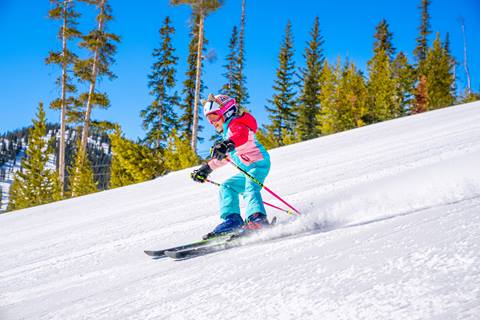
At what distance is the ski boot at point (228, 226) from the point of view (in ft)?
12.1

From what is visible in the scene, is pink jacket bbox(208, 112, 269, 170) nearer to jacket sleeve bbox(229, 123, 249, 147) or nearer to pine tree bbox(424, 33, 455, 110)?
jacket sleeve bbox(229, 123, 249, 147)

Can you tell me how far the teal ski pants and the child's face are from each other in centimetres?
59

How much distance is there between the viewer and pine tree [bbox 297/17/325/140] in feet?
117

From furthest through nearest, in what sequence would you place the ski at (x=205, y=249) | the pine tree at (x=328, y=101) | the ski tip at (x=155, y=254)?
the pine tree at (x=328, y=101) < the ski tip at (x=155, y=254) < the ski at (x=205, y=249)

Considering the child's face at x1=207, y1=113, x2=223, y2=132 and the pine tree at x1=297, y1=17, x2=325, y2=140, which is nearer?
the child's face at x1=207, y1=113, x2=223, y2=132

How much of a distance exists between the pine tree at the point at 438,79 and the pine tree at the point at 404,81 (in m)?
1.71

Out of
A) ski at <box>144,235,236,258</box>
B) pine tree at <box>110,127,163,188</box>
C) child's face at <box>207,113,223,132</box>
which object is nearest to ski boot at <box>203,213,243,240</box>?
ski at <box>144,235,236,258</box>

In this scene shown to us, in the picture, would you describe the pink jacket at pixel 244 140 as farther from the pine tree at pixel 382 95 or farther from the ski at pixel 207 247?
the pine tree at pixel 382 95

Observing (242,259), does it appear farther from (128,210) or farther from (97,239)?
(128,210)

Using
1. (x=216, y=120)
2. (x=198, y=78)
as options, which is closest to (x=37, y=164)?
(x=198, y=78)

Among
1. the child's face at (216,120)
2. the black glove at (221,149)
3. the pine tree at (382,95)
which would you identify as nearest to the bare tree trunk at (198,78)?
the child's face at (216,120)

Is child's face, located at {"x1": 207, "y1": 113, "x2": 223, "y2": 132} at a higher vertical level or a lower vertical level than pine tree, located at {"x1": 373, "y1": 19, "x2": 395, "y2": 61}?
lower

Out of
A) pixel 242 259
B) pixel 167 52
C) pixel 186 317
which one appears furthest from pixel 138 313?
pixel 167 52

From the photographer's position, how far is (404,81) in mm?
40406
